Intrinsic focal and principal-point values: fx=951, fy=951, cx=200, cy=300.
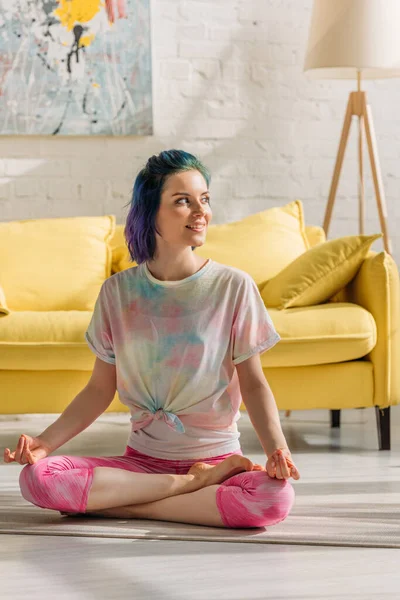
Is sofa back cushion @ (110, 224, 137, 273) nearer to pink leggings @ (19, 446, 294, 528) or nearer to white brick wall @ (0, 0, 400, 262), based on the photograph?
white brick wall @ (0, 0, 400, 262)

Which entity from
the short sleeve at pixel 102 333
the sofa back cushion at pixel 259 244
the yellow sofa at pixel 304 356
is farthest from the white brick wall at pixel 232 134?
the short sleeve at pixel 102 333

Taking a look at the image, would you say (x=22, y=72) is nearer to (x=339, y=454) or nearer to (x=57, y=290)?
(x=57, y=290)

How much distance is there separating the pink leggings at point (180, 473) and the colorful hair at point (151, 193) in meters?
0.49

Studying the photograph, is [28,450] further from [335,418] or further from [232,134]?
[232,134]

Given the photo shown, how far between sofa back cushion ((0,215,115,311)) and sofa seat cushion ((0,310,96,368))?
0.39 metres

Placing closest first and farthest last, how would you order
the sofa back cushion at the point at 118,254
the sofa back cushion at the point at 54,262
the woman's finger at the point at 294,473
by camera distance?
the woman's finger at the point at 294,473 < the sofa back cushion at the point at 54,262 < the sofa back cushion at the point at 118,254

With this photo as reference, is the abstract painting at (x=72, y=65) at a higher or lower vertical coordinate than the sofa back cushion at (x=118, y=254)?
higher

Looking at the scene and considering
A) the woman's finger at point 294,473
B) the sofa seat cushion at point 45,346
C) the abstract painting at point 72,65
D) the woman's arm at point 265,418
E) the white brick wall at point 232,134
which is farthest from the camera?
the white brick wall at point 232,134

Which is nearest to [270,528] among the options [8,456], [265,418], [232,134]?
[265,418]

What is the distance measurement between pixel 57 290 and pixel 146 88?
1243 millimetres

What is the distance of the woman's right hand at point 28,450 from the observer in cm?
201

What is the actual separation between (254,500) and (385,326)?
1246mm

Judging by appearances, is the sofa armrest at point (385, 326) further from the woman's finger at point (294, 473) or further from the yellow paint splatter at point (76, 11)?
the yellow paint splatter at point (76, 11)

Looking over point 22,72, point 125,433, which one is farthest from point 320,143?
point 125,433
